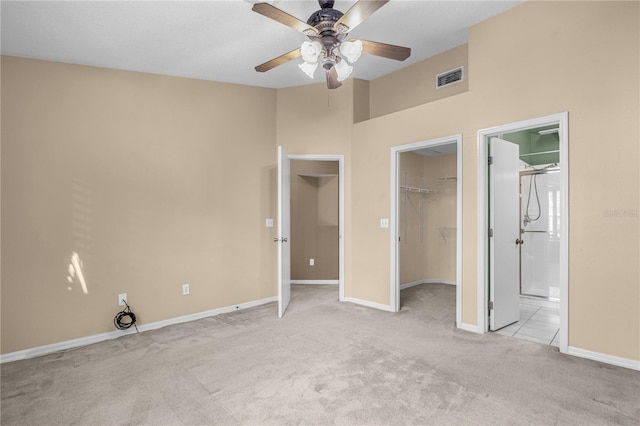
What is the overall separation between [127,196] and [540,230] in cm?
547

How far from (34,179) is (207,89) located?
198 centimetres

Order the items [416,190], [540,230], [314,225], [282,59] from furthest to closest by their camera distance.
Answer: [314,225], [416,190], [540,230], [282,59]

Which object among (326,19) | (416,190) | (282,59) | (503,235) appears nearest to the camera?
(326,19)

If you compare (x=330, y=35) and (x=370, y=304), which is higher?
(x=330, y=35)

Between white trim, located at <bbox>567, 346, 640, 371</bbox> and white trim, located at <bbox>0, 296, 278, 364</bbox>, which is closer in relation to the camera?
white trim, located at <bbox>567, 346, 640, 371</bbox>

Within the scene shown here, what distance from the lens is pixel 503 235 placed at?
3.40 m

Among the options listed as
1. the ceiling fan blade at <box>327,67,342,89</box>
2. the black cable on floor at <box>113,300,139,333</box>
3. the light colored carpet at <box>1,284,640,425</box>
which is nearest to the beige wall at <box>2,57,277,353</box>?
the black cable on floor at <box>113,300,139,333</box>

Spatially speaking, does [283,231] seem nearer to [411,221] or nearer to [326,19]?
[326,19]

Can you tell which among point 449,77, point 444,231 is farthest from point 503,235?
point 444,231

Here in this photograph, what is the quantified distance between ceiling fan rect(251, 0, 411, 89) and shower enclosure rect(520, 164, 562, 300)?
11.5 ft

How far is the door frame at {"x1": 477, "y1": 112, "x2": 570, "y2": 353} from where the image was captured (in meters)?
2.70

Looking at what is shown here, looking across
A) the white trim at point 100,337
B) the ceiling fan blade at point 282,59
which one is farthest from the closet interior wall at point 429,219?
the ceiling fan blade at point 282,59

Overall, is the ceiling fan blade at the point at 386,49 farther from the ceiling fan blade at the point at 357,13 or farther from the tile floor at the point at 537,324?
the tile floor at the point at 537,324

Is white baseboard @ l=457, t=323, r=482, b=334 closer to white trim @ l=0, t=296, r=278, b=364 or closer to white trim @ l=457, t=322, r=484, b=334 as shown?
white trim @ l=457, t=322, r=484, b=334
